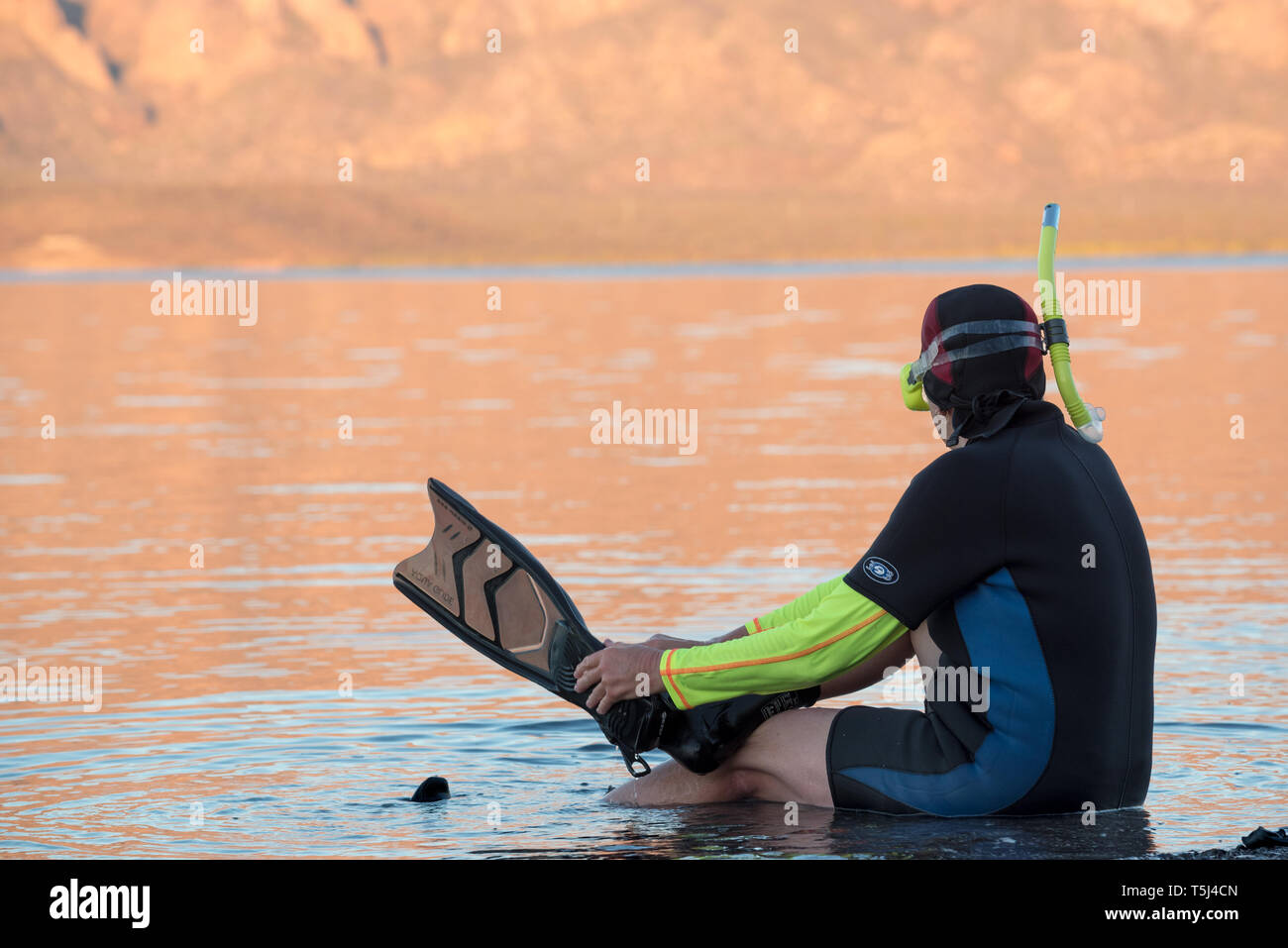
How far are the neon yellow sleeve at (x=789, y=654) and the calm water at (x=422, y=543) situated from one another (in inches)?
22.7

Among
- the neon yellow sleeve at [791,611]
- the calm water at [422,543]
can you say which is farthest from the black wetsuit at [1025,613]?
the neon yellow sleeve at [791,611]

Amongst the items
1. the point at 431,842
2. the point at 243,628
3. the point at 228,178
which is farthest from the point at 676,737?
the point at 228,178

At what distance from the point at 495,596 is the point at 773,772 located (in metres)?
1.20

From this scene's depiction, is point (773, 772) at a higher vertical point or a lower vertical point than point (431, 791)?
higher

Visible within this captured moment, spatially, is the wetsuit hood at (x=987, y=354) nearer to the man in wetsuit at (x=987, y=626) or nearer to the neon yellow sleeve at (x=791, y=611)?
the man in wetsuit at (x=987, y=626)

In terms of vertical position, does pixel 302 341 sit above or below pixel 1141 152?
below

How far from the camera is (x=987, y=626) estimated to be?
237 inches

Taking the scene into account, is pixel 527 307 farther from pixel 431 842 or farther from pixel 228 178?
pixel 228 178

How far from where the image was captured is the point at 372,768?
8.02 meters

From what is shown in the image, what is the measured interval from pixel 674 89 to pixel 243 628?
608 ft
